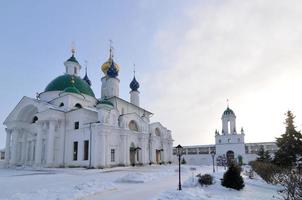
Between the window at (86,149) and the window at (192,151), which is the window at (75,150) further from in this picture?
the window at (192,151)

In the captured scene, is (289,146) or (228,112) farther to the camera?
(228,112)

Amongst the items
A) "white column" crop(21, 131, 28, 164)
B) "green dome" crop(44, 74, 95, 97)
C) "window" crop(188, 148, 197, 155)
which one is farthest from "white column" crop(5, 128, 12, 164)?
"window" crop(188, 148, 197, 155)

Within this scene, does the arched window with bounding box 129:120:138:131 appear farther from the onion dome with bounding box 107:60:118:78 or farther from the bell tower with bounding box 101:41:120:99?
the onion dome with bounding box 107:60:118:78

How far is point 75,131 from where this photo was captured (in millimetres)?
31953

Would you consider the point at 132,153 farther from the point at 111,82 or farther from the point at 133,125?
the point at 111,82

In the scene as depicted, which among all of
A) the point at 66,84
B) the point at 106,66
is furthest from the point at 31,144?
the point at 106,66

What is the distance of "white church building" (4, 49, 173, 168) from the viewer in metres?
30.3

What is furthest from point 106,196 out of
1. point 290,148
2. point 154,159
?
point 154,159

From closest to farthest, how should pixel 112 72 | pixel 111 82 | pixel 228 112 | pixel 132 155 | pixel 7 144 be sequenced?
1. pixel 132 155
2. pixel 7 144
3. pixel 111 82
4. pixel 112 72
5. pixel 228 112

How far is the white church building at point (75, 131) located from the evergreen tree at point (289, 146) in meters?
18.3

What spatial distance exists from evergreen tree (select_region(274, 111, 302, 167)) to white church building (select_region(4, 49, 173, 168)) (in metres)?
18.3

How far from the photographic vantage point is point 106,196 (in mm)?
10664

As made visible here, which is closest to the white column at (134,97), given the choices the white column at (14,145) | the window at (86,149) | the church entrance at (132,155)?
the church entrance at (132,155)

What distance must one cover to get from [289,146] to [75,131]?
2398 centimetres
